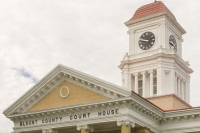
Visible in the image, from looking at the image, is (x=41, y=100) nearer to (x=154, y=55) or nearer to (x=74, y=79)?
(x=74, y=79)

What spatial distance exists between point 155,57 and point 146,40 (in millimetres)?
2662

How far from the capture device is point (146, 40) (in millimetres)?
43844

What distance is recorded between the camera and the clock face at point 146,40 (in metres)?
43.6

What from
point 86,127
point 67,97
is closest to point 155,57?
point 67,97

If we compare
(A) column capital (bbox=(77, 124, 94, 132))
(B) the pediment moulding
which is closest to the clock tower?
(B) the pediment moulding


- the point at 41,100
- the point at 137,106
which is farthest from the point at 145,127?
the point at 41,100

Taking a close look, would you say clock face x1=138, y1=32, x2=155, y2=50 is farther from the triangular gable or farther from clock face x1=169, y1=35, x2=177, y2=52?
the triangular gable

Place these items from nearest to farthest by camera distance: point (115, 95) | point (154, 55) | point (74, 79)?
point (115, 95), point (74, 79), point (154, 55)

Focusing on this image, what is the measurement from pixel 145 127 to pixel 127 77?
42.6 feet

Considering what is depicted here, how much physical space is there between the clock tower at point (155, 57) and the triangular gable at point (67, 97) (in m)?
11.5

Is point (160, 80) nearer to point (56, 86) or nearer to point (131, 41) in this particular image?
point (131, 41)

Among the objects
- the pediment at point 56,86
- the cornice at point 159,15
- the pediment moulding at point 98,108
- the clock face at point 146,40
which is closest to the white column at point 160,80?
the clock face at point 146,40

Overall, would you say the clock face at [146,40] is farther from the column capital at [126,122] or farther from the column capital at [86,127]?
the column capital at [126,122]

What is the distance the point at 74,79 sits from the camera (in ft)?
106
